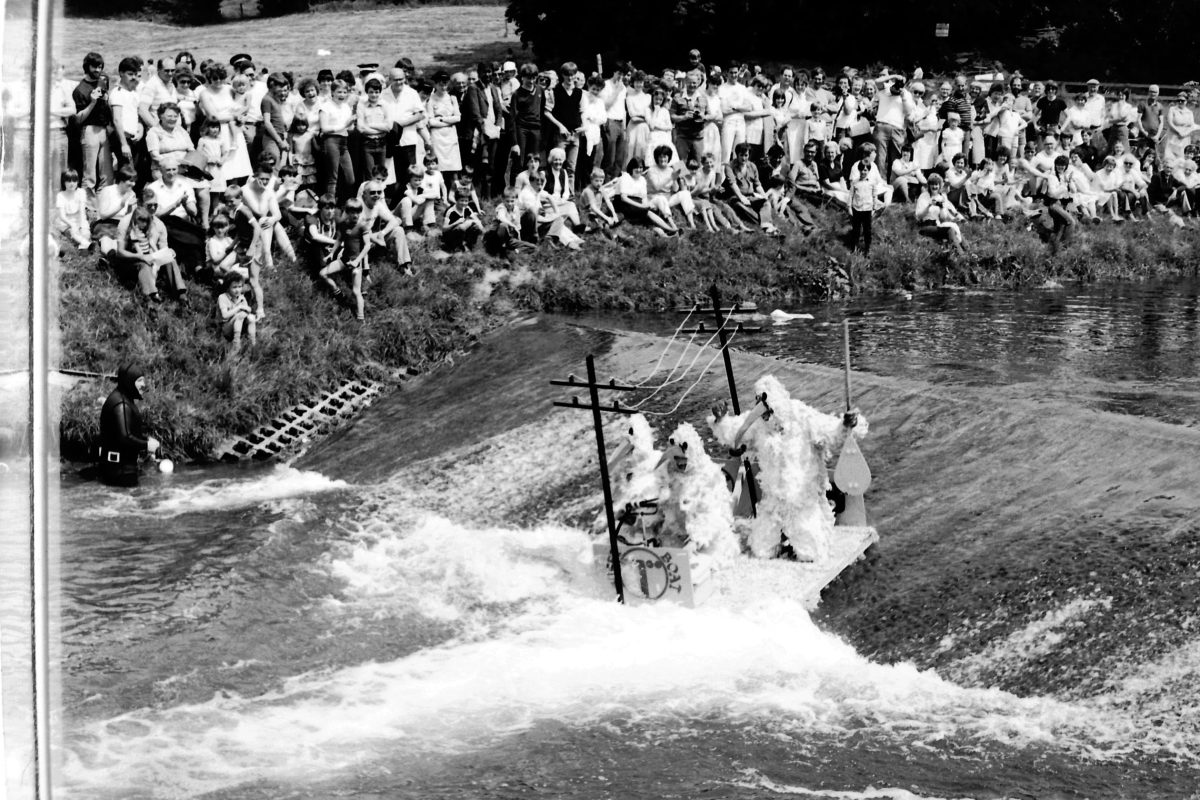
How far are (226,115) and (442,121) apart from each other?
12.1 feet

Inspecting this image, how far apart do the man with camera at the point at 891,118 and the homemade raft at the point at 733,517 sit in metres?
14.0

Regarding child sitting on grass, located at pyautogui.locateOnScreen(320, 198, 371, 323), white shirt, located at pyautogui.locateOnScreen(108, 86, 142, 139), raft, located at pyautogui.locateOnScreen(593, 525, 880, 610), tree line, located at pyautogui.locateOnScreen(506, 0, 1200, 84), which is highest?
tree line, located at pyautogui.locateOnScreen(506, 0, 1200, 84)

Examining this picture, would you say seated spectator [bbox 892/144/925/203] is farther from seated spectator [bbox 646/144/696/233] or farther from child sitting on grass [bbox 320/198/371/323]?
child sitting on grass [bbox 320/198/371/323]

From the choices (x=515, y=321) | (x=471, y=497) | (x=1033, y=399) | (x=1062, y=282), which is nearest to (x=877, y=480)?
(x=1033, y=399)

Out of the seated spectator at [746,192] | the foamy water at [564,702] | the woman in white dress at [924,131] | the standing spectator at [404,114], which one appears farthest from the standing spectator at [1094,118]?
the foamy water at [564,702]

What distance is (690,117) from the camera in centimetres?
2534

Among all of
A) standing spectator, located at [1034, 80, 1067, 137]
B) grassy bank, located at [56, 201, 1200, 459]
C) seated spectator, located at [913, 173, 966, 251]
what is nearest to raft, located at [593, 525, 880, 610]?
grassy bank, located at [56, 201, 1200, 459]

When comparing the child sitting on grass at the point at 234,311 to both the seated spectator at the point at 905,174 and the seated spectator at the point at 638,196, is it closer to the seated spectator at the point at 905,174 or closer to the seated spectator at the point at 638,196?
the seated spectator at the point at 638,196

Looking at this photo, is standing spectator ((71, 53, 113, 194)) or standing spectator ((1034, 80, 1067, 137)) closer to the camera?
standing spectator ((71, 53, 113, 194))

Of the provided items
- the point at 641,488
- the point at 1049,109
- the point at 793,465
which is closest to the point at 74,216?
the point at 641,488

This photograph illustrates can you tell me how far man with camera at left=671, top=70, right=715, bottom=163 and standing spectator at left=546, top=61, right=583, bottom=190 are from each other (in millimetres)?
1894

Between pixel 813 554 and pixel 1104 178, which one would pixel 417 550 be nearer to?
pixel 813 554

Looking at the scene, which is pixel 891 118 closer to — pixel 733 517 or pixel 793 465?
pixel 733 517

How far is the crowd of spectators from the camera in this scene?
2048cm
